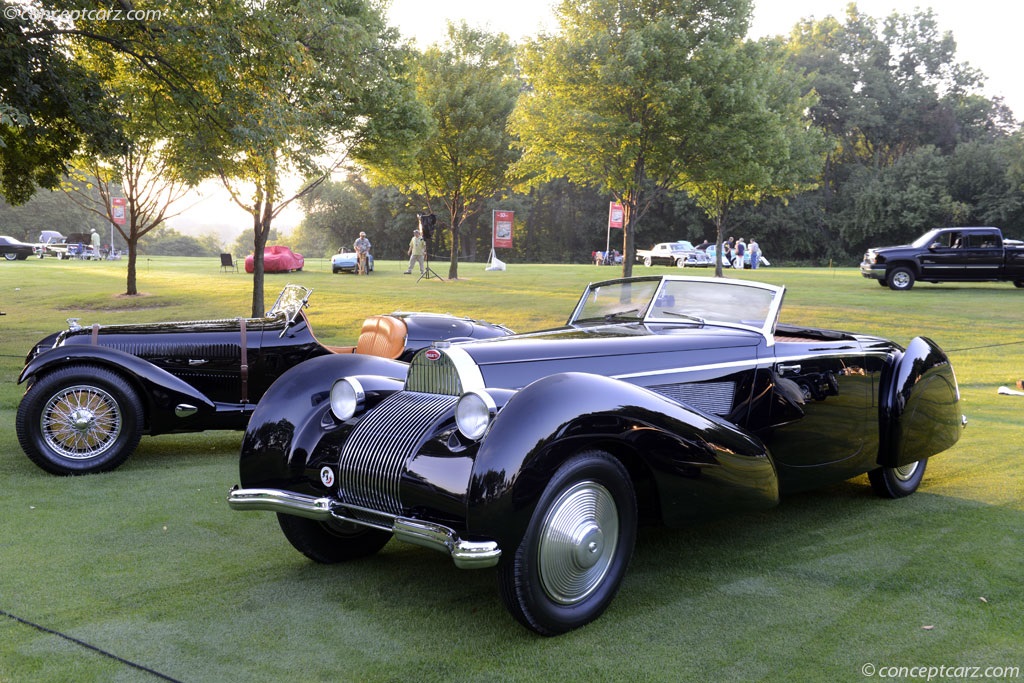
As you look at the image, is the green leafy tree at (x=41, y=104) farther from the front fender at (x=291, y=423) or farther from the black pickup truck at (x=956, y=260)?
the black pickup truck at (x=956, y=260)

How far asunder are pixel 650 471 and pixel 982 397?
760 cm

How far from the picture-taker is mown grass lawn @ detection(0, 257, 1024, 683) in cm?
304

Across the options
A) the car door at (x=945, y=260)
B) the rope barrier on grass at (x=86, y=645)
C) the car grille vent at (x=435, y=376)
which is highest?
the car door at (x=945, y=260)

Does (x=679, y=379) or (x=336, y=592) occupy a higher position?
(x=679, y=379)

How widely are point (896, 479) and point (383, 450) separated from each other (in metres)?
3.58

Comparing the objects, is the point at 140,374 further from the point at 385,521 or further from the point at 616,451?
the point at 616,451

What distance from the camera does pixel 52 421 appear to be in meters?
5.78

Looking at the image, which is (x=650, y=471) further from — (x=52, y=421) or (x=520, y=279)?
(x=520, y=279)

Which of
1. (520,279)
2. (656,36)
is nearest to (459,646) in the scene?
(656,36)

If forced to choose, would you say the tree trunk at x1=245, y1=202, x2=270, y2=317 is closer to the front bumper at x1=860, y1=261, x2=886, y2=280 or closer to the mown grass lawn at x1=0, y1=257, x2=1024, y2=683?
the mown grass lawn at x1=0, y1=257, x2=1024, y2=683

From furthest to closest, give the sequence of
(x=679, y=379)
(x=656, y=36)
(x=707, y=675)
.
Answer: (x=656, y=36)
(x=679, y=379)
(x=707, y=675)

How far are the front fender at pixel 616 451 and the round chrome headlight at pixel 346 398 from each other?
890 mm

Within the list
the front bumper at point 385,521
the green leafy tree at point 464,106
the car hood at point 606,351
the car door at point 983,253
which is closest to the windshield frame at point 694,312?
the car hood at point 606,351

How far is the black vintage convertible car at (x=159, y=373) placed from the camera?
579 centimetres
